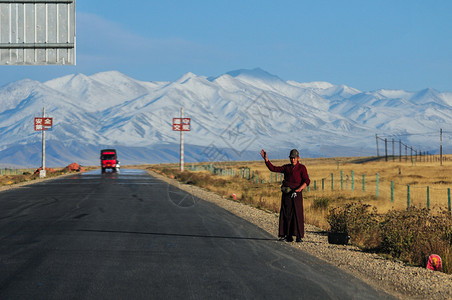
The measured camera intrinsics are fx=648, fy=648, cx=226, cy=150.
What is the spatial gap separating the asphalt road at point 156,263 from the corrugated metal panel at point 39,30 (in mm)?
5026

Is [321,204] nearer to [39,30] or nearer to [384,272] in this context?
[39,30]

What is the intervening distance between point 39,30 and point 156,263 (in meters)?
11.3

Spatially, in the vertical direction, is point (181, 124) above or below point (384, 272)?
above

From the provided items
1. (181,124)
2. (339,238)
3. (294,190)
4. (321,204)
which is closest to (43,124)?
(181,124)

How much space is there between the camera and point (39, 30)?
19531 millimetres

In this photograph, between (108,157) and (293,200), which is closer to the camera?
(293,200)

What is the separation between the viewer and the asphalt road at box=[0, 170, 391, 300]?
8.48 meters

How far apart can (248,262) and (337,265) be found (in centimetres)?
161

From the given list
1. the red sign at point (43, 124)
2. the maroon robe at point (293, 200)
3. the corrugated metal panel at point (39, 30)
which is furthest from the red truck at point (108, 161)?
the maroon robe at point (293, 200)

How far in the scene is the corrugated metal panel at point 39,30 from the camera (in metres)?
19.4

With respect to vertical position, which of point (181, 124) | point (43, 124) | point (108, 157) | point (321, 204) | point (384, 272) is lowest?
point (321, 204)

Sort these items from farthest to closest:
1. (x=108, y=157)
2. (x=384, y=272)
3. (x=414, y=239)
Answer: (x=108, y=157)
(x=414, y=239)
(x=384, y=272)

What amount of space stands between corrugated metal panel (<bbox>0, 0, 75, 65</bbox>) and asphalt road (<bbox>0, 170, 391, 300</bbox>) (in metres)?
5.03

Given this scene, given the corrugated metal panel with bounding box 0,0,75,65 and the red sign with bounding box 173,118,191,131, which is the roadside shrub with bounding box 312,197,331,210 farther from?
the red sign with bounding box 173,118,191,131
